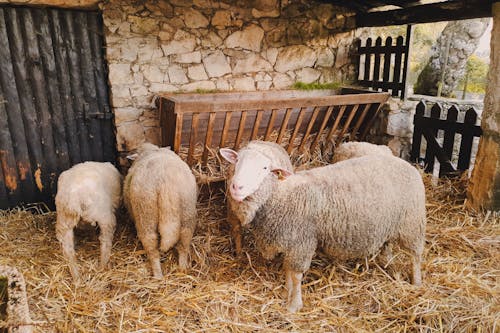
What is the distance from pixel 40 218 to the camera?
414 centimetres

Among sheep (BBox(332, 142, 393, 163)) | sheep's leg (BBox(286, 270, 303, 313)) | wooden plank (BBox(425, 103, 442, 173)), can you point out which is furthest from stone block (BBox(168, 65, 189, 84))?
wooden plank (BBox(425, 103, 442, 173))

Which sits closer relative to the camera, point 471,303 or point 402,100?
point 471,303

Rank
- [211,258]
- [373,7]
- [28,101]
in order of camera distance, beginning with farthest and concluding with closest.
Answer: [373,7], [28,101], [211,258]

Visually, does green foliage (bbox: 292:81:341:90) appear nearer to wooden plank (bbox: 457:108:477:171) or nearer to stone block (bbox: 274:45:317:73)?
stone block (bbox: 274:45:317:73)

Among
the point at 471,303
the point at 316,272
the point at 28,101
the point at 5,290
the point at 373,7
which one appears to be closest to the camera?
the point at 5,290

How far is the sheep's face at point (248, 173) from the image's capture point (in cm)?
247

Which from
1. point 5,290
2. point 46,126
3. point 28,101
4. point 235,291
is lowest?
point 235,291

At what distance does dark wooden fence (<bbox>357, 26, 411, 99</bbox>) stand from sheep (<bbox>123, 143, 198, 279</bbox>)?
325cm

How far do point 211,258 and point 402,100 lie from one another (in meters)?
3.20

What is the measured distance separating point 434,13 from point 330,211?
297 cm

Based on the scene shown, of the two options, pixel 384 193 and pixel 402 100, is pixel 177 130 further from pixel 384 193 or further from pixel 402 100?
pixel 402 100

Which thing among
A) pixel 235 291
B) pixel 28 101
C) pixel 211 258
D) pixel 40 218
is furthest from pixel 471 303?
pixel 28 101

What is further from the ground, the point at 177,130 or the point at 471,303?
the point at 177,130

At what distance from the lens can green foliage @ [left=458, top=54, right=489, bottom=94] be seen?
864 centimetres
